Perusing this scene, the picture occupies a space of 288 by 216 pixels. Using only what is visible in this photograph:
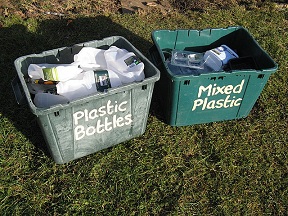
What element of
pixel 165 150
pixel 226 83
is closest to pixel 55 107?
pixel 165 150

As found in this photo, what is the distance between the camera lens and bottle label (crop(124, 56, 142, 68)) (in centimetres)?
224

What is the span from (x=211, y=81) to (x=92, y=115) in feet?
3.17

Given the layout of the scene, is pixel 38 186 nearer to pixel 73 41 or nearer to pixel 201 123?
pixel 201 123

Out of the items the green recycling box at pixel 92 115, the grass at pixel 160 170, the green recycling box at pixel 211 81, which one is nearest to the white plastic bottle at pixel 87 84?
the green recycling box at pixel 92 115

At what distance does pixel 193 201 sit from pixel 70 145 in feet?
3.33

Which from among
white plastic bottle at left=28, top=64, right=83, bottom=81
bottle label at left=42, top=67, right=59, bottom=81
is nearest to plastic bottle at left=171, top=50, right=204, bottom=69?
white plastic bottle at left=28, top=64, right=83, bottom=81

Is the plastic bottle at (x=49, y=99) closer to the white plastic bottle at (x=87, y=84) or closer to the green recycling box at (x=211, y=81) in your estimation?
the white plastic bottle at (x=87, y=84)

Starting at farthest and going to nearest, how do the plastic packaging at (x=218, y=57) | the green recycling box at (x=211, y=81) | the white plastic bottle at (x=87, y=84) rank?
the plastic packaging at (x=218, y=57), the green recycling box at (x=211, y=81), the white plastic bottle at (x=87, y=84)

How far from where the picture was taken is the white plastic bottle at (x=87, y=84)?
6.73 feet

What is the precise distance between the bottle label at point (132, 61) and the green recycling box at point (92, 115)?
0.07 m

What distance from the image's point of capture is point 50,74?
209 cm

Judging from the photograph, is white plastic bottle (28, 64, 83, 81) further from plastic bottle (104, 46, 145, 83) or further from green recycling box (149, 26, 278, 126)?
green recycling box (149, 26, 278, 126)

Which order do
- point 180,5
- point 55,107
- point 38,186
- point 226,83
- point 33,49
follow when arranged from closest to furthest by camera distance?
point 55,107, point 38,186, point 226,83, point 33,49, point 180,5

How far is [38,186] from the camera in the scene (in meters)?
2.25
